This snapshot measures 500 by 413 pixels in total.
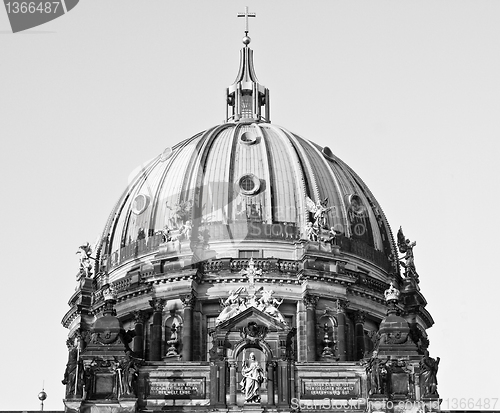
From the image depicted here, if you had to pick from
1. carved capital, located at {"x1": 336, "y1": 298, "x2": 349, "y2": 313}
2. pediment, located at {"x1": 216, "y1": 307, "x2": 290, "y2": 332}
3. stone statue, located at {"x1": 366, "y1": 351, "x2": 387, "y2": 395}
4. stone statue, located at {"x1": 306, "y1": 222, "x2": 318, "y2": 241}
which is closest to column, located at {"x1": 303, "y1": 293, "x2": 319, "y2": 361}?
carved capital, located at {"x1": 336, "y1": 298, "x2": 349, "y2": 313}

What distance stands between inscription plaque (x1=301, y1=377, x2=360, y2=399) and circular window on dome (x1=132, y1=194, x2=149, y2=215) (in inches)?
858

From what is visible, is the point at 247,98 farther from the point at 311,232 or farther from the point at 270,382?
the point at 270,382

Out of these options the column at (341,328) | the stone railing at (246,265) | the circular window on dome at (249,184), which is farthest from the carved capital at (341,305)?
the circular window on dome at (249,184)

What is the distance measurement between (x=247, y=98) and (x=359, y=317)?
71.6 feet

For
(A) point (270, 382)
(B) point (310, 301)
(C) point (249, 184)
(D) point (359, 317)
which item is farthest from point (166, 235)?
(A) point (270, 382)

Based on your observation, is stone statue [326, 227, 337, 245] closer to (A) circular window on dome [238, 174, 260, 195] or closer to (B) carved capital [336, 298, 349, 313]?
(B) carved capital [336, 298, 349, 313]

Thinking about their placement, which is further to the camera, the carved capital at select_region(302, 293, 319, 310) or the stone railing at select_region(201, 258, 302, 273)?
the stone railing at select_region(201, 258, 302, 273)

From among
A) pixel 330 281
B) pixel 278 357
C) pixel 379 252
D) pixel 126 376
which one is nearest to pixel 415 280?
pixel 379 252

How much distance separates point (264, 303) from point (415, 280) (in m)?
18.4

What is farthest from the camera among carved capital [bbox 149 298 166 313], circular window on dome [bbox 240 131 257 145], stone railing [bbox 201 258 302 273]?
circular window on dome [bbox 240 131 257 145]

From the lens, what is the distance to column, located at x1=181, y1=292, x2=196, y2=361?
251ft

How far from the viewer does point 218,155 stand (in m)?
86.4

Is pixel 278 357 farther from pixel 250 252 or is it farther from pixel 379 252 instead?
pixel 379 252

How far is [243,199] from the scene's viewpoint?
274ft
